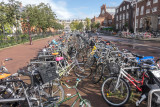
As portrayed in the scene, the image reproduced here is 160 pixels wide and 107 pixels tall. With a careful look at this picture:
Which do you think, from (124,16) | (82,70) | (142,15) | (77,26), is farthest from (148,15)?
(77,26)

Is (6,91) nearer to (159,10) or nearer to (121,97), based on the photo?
(121,97)

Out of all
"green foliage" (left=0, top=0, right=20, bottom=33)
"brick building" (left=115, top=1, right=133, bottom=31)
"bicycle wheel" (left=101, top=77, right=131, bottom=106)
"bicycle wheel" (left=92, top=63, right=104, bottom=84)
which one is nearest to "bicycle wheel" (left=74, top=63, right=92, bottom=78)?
"bicycle wheel" (left=92, top=63, right=104, bottom=84)

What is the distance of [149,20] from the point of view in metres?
27.0

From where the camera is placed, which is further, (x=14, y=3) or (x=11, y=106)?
(x=14, y=3)

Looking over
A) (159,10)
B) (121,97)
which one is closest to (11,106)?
(121,97)

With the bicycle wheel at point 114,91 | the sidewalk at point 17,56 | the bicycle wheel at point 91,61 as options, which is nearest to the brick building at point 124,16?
the sidewalk at point 17,56

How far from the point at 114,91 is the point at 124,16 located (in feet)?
141

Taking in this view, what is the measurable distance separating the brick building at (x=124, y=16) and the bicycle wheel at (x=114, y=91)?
3705 cm

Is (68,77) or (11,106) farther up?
(11,106)

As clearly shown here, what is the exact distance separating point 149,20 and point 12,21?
1083 inches

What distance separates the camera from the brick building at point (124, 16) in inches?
1465

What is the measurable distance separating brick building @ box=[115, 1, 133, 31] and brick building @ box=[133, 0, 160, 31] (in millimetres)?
4788

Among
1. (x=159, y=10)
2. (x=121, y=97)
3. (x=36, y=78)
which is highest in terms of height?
(x=159, y=10)

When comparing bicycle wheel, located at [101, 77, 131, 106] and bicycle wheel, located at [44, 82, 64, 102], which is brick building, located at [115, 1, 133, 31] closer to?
bicycle wheel, located at [101, 77, 131, 106]
